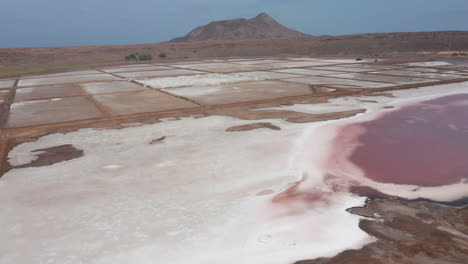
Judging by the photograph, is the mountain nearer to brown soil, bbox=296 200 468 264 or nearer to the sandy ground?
the sandy ground

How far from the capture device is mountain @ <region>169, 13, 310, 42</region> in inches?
4225

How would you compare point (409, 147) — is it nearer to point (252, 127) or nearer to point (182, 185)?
point (252, 127)

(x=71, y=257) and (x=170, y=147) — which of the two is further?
(x=170, y=147)

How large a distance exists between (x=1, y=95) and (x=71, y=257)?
17.7 meters

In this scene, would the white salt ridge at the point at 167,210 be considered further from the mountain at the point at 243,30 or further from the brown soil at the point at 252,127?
the mountain at the point at 243,30

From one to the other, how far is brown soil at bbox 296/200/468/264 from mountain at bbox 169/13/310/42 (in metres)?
103

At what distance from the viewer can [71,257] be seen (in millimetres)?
4895

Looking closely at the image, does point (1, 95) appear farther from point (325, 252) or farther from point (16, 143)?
Result: point (325, 252)

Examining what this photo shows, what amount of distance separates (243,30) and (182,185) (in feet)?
352

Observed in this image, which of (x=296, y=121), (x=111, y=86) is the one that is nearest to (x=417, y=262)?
(x=296, y=121)

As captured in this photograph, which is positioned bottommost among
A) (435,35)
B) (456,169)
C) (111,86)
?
(456,169)

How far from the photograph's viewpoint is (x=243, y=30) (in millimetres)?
109125

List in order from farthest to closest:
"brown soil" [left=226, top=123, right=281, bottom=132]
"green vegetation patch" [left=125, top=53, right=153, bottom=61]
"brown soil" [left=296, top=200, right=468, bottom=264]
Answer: "green vegetation patch" [left=125, top=53, right=153, bottom=61], "brown soil" [left=226, top=123, right=281, bottom=132], "brown soil" [left=296, top=200, right=468, bottom=264]

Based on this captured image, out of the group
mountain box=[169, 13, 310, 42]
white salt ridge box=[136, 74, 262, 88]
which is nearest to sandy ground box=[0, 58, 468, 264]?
white salt ridge box=[136, 74, 262, 88]
